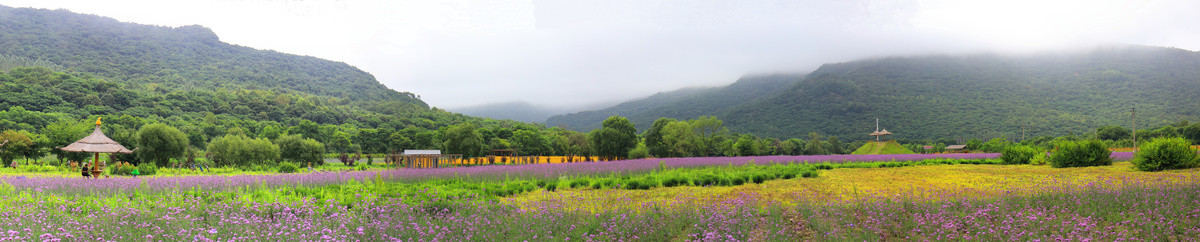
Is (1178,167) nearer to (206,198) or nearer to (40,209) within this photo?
(206,198)

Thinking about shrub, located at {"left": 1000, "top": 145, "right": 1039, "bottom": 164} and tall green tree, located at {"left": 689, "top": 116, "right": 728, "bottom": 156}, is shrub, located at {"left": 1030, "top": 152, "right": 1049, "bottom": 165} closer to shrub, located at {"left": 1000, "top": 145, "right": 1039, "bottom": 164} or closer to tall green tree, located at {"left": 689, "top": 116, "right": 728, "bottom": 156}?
shrub, located at {"left": 1000, "top": 145, "right": 1039, "bottom": 164}

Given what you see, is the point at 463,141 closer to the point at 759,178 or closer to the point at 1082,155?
the point at 759,178

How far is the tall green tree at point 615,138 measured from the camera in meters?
45.1

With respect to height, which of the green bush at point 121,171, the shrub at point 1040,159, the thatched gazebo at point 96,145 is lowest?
the green bush at point 121,171

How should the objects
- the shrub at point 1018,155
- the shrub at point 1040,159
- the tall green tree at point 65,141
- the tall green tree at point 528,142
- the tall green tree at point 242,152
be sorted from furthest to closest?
the tall green tree at point 528,142, the tall green tree at point 242,152, the tall green tree at point 65,141, the shrub at point 1018,155, the shrub at point 1040,159

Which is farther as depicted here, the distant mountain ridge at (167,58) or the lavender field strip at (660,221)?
the distant mountain ridge at (167,58)

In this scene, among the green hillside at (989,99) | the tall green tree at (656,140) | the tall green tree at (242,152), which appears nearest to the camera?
the tall green tree at (242,152)

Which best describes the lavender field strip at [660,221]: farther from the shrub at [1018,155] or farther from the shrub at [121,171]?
the shrub at [121,171]

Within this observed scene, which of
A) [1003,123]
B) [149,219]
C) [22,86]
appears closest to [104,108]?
[22,86]

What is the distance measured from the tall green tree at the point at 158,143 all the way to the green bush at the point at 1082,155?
40.3 meters

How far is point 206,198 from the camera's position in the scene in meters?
7.81

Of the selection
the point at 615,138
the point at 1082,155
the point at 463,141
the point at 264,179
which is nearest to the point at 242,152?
the point at 463,141

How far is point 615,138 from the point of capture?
45.1 metres

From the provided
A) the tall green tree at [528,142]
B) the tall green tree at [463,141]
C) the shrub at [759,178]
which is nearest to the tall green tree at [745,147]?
the tall green tree at [528,142]
